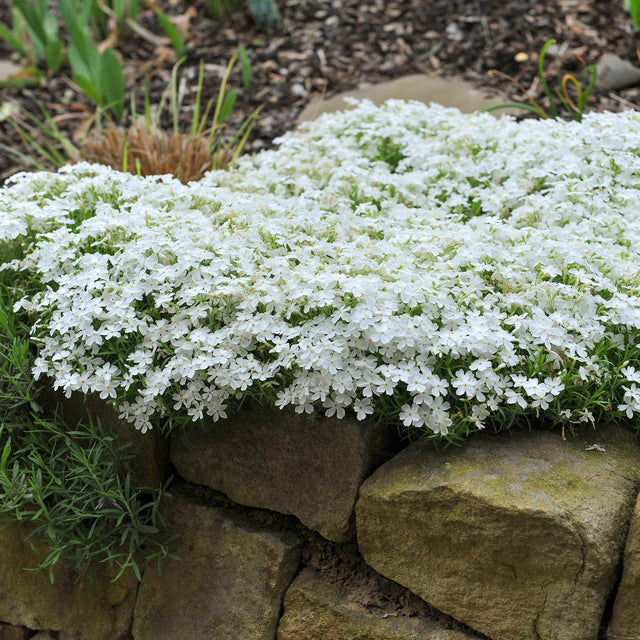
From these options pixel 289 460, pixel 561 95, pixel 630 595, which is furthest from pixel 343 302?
pixel 561 95

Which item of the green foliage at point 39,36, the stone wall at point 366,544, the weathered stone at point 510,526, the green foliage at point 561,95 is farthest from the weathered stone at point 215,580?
the green foliage at point 39,36

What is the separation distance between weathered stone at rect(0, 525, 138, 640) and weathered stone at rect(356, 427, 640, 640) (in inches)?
33.3

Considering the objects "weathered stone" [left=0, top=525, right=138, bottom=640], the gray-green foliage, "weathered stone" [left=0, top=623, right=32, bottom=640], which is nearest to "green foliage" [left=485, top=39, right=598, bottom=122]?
the gray-green foliage

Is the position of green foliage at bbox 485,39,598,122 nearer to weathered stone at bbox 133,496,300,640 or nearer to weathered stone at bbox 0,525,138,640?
weathered stone at bbox 133,496,300,640

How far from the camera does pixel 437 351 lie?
187 cm

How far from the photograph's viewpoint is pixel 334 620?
6.53 ft

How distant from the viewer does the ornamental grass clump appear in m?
1.88

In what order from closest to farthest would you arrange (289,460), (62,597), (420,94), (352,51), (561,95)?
(289,460), (62,597), (561,95), (420,94), (352,51)

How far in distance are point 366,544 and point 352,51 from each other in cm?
413

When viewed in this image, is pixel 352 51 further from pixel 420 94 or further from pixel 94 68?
pixel 94 68

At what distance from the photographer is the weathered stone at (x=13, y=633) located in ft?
8.00

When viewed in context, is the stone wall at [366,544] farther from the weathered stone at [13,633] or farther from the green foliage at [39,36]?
the green foliage at [39,36]

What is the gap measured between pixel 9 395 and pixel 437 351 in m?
1.22

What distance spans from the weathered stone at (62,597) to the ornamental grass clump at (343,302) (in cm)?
57
